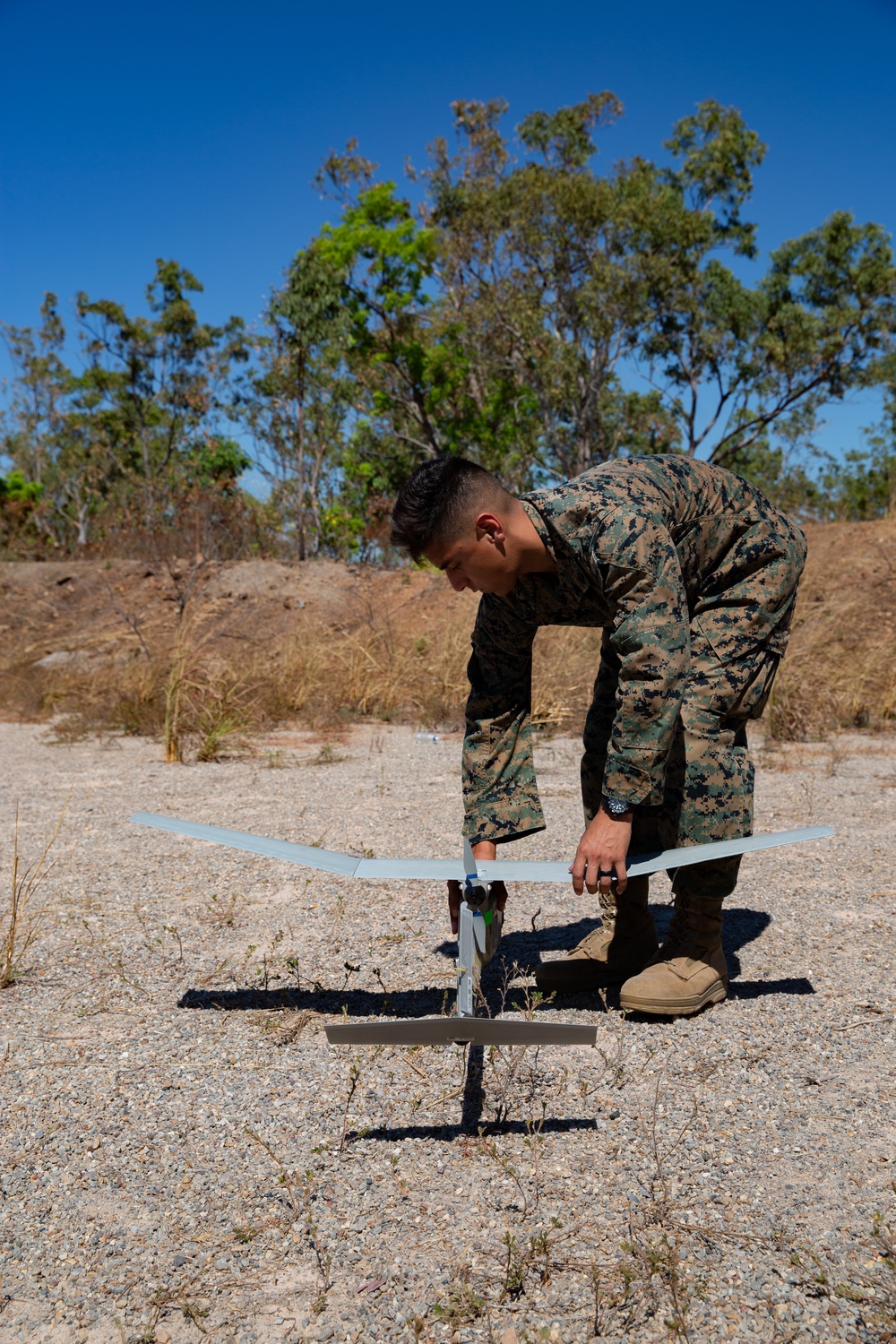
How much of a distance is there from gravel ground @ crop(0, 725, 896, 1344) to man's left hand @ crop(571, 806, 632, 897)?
0.48 metres

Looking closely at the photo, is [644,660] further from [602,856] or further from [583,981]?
[583,981]

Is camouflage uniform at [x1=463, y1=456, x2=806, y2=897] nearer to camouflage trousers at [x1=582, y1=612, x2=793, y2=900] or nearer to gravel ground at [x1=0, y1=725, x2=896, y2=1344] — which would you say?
camouflage trousers at [x1=582, y1=612, x2=793, y2=900]

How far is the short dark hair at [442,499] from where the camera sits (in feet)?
7.11

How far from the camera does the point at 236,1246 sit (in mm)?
1635

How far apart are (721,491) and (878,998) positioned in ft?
4.94

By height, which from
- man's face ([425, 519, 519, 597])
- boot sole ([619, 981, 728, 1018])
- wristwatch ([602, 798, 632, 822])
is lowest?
boot sole ([619, 981, 728, 1018])

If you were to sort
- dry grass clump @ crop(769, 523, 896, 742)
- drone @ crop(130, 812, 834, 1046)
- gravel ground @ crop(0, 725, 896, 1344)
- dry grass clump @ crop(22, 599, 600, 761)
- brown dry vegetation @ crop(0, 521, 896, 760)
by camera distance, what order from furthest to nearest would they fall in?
brown dry vegetation @ crop(0, 521, 896, 760)
dry grass clump @ crop(769, 523, 896, 742)
dry grass clump @ crop(22, 599, 600, 761)
drone @ crop(130, 812, 834, 1046)
gravel ground @ crop(0, 725, 896, 1344)

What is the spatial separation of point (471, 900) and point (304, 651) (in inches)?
284

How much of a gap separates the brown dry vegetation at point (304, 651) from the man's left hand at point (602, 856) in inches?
189

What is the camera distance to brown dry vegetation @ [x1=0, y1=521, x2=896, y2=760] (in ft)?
24.4

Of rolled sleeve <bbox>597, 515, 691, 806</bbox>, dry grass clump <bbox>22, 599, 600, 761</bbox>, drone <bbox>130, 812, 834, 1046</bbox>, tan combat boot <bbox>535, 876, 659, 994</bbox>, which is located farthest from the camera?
dry grass clump <bbox>22, 599, 600, 761</bbox>

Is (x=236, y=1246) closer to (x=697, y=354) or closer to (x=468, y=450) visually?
(x=697, y=354)

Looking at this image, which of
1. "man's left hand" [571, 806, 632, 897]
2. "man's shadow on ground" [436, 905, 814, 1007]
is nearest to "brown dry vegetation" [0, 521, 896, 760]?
"man's shadow on ground" [436, 905, 814, 1007]

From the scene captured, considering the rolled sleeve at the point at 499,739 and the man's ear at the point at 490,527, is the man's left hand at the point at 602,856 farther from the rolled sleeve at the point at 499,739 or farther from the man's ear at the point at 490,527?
the man's ear at the point at 490,527
